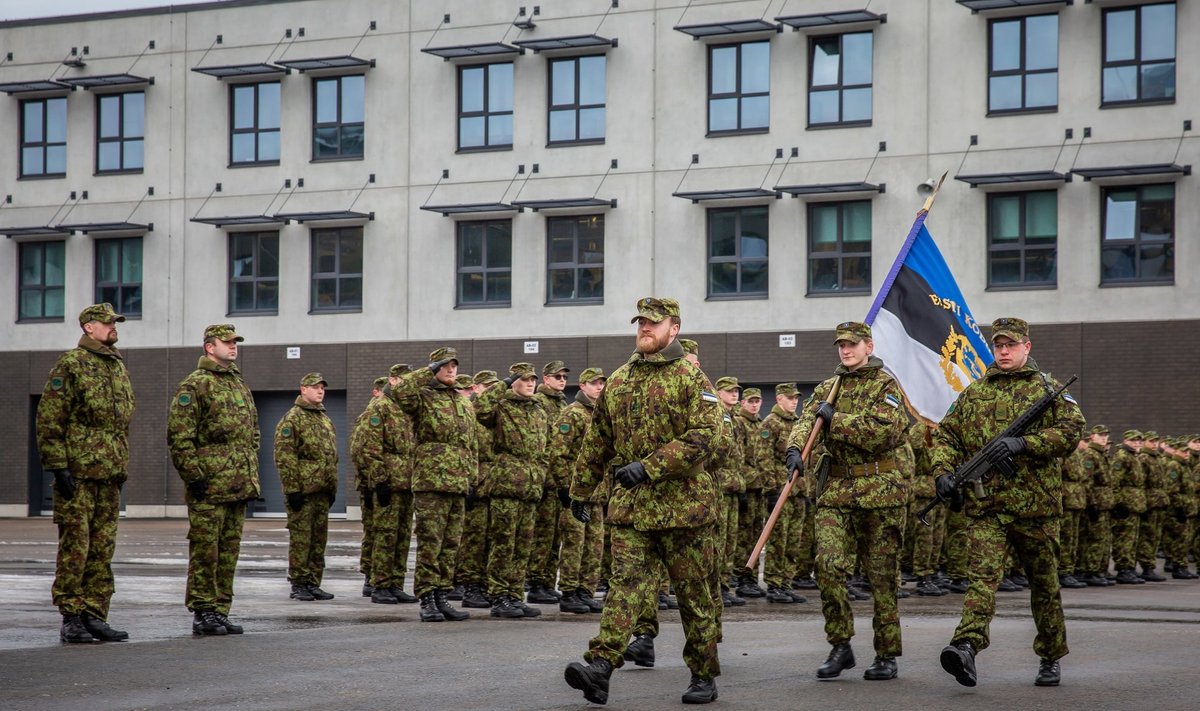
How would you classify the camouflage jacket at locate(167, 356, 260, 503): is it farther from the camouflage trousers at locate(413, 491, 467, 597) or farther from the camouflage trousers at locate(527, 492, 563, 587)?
the camouflage trousers at locate(527, 492, 563, 587)

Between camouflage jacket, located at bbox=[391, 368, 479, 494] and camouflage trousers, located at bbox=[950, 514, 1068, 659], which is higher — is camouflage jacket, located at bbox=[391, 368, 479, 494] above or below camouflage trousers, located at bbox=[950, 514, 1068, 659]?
above

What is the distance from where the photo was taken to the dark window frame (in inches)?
1506

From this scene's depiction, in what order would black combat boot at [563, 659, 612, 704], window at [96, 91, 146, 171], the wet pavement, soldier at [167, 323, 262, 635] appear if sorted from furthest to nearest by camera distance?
window at [96, 91, 146, 171]
soldier at [167, 323, 262, 635]
the wet pavement
black combat boot at [563, 659, 612, 704]

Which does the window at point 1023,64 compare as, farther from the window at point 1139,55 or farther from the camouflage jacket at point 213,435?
the camouflage jacket at point 213,435

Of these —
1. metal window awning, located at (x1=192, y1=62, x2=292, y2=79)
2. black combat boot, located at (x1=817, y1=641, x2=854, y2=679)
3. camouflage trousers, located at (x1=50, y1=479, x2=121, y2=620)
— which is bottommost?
black combat boot, located at (x1=817, y1=641, x2=854, y2=679)

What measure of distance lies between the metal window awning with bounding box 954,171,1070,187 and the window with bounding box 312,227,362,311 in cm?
1387

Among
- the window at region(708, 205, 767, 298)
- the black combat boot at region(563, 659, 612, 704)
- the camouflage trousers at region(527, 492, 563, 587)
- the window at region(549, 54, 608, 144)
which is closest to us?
the black combat boot at region(563, 659, 612, 704)

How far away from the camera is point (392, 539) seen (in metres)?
15.9

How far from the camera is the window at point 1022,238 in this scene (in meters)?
32.2

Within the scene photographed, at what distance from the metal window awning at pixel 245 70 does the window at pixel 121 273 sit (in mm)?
4516

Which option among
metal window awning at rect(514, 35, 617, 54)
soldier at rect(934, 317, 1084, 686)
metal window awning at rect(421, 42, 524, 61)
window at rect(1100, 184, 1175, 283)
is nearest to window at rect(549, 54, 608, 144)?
metal window awning at rect(514, 35, 617, 54)

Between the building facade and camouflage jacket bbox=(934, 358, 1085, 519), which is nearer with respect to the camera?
camouflage jacket bbox=(934, 358, 1085, 519)

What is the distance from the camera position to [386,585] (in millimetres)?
15922

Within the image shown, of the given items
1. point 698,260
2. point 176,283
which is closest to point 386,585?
point 698,260
